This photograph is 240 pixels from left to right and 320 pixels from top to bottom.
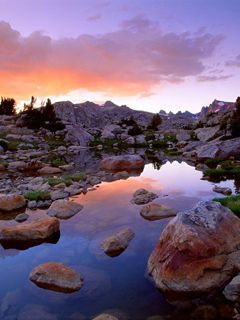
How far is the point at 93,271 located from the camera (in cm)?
960

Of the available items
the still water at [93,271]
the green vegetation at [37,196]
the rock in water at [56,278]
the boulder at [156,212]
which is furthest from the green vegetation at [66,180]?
the rock in water at [56,278]

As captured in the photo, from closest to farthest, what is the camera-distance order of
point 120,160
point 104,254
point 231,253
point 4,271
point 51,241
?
point 231,253 < point 4,271 < point 104,254 < point 51,241 < point 120,160

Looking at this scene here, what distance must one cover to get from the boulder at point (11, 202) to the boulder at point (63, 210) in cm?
186

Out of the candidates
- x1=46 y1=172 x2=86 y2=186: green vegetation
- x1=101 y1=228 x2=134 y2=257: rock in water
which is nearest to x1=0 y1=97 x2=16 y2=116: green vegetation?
x1=46 y1=172 x2=86 y2=186: green vegetation

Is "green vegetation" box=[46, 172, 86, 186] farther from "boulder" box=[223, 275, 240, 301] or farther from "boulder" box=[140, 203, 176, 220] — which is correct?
"boulder" box=[223, 275, 240, 301]

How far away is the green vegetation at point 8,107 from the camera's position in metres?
83.2

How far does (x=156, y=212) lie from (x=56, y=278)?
21.1 ft

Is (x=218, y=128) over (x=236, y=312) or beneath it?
over

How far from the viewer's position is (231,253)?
893cm

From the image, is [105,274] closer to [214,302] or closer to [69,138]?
[214,302]

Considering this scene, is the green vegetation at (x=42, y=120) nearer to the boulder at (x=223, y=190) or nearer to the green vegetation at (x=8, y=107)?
the green vegetation at (x=8, y=107)

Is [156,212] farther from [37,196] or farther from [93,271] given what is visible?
[37,196]

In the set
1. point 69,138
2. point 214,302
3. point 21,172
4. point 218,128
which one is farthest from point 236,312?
point 69,138

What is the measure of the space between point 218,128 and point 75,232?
4787cm
